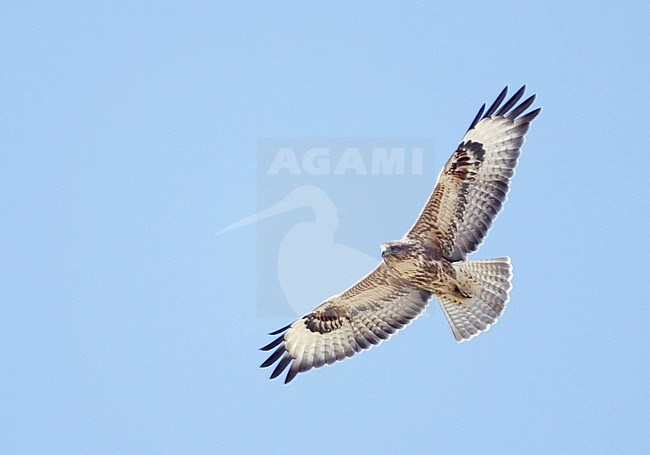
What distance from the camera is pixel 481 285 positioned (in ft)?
34.5

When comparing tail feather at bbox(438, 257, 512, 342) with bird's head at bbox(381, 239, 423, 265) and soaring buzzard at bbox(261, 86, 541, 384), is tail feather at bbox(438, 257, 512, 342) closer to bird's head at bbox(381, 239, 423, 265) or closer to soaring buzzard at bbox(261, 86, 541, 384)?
soaring buzzard at bbox(261, 86, 541, 384)

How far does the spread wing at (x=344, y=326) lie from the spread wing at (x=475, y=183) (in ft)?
2.51

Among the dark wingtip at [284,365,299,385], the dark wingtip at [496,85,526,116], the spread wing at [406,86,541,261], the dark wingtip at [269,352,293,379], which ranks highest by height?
the dark wingtip at [496,85,526,116]

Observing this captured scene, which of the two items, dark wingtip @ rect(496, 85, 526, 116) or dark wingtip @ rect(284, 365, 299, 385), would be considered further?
dark wingtip @ rect(284, 365, 299, 385)

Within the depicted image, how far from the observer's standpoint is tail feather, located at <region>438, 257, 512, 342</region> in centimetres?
1041

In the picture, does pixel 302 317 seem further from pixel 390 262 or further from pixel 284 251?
pixel 284 251

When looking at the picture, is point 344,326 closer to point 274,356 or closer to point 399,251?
point 274,356

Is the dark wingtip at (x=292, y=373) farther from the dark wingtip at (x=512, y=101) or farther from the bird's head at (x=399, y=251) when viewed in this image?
the dark wingtip at (x=512, y=101)

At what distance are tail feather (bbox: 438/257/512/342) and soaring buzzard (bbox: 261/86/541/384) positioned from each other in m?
0.01

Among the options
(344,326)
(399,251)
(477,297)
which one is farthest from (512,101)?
(344,326)

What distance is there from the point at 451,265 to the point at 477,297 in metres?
0.50

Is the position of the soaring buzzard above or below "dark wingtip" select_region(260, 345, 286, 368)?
above

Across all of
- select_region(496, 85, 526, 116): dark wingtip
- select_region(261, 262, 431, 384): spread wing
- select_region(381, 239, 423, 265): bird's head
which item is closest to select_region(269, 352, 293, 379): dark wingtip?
select_region(261, 262, 431, 384): spread wing

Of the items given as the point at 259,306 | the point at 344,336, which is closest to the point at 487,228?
the point at 344,336
